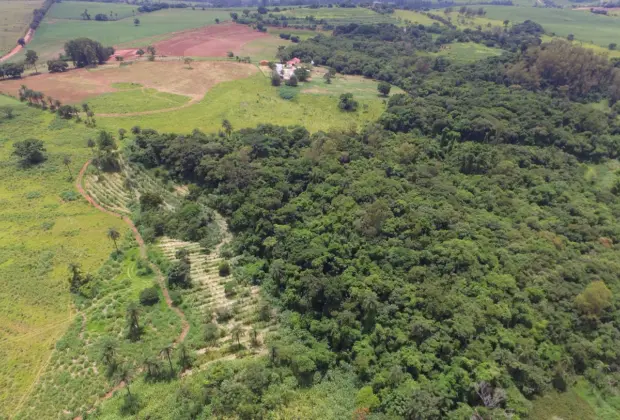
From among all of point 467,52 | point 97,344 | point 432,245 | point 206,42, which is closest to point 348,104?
point 432,245

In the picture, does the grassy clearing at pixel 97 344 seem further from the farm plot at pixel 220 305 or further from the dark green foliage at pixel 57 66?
the dark green foliage at pixel 57 66

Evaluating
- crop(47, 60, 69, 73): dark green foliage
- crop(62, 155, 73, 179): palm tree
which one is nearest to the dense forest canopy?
crop(62, 155, 73, 179): palm tree

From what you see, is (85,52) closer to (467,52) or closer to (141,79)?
(141,79)

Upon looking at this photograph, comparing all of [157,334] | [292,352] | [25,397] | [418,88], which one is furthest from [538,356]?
[418,88]

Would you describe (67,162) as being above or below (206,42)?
below

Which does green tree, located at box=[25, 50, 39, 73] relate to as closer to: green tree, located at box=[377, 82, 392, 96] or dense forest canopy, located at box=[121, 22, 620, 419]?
dense forest canopy, located at box=[121, 22, 620, 419]

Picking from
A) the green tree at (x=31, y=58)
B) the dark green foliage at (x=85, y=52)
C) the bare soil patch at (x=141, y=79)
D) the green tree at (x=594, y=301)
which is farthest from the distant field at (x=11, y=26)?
the green tree at (x=594, y=301)
